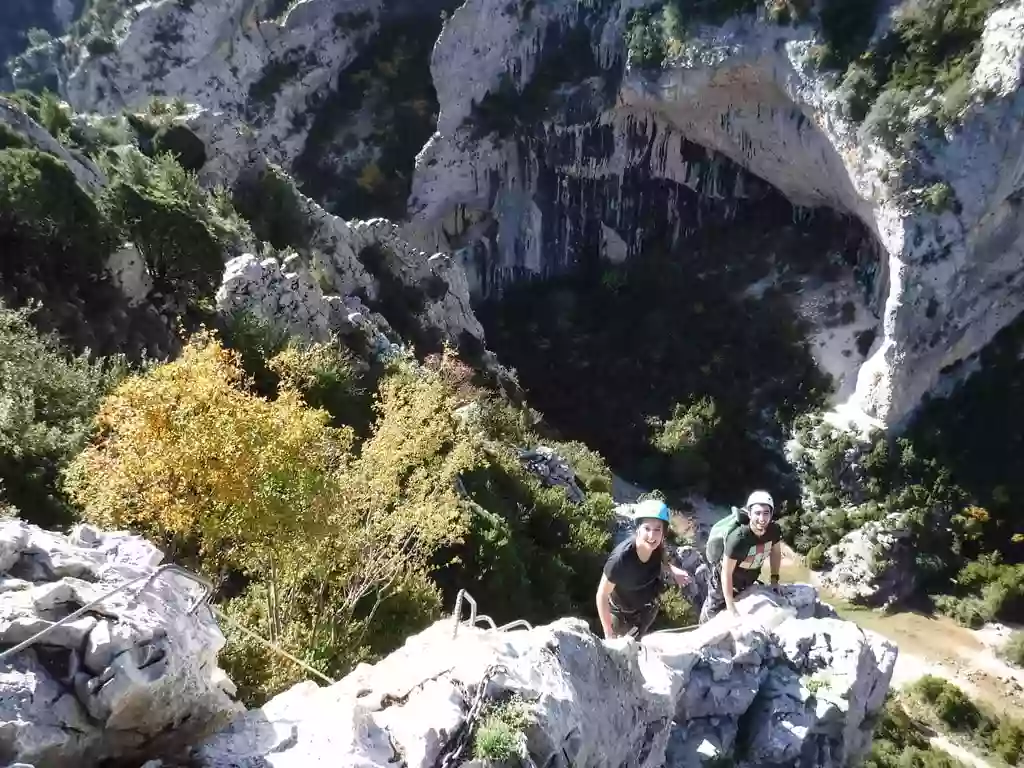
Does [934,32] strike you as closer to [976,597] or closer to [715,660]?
[976,597]

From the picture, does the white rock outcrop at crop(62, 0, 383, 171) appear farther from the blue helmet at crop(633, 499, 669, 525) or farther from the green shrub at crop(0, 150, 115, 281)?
the blue helmet at crop(633, 499, 669, 525)

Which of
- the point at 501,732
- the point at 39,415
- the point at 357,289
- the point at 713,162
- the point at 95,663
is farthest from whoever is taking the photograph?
the point at 713,162

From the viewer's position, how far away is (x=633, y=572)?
672 centimetres

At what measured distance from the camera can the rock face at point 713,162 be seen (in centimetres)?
2344

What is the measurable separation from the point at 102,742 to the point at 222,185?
19240 millimetres

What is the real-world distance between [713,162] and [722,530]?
28.7m

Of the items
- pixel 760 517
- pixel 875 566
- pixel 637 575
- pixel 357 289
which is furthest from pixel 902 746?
pixel 357 289

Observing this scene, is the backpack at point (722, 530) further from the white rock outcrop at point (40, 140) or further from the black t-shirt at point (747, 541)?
the white rock outcrop at point (40, 140)

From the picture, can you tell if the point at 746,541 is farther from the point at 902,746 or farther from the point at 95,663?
the point at 902,746

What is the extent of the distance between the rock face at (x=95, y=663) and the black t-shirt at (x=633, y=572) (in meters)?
3.52

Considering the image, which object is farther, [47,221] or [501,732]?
[47,221]

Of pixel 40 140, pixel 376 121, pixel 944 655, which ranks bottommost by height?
pixel 944 655

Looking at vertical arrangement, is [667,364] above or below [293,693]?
below

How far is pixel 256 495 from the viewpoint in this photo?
732 centimetres
